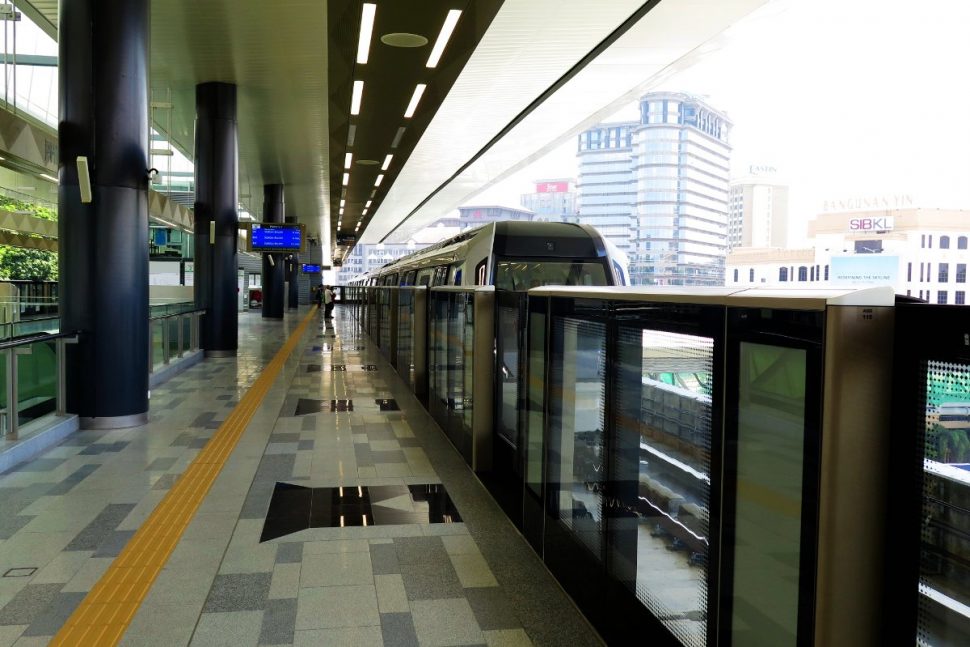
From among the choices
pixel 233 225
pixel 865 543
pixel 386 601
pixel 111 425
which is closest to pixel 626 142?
pixel 233 225

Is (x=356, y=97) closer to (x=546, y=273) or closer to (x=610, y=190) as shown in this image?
(x=546, y=273)

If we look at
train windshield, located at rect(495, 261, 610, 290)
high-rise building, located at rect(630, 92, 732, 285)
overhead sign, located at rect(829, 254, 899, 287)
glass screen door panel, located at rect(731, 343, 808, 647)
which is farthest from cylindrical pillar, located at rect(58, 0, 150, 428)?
glass screen door panel, located at rect(731, 343, 808, 647)

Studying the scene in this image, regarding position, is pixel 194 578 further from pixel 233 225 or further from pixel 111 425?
pixel 233 225

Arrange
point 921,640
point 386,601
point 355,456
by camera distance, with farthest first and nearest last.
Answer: point 355,456
point 386,601
point 921,640

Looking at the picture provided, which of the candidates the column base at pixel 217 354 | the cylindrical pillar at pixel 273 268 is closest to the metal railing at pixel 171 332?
the column base at pixel 217 354

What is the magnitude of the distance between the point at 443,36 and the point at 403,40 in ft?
1.48

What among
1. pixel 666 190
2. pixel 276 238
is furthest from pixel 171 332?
pixel 276 238

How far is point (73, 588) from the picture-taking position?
3.88 m

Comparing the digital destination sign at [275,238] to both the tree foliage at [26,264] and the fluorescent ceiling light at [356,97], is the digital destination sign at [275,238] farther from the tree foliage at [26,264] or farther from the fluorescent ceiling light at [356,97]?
the tree foliage at [26,264]

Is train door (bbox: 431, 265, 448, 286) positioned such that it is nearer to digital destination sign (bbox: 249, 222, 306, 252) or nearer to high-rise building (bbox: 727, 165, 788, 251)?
high-rise building (bbox: 727, 165, 788, 251)

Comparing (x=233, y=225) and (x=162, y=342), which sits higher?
(x=233, y=225)

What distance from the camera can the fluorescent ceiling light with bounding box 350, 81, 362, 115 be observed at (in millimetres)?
10887

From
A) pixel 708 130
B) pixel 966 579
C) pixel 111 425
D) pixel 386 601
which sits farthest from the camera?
pixel 708 130

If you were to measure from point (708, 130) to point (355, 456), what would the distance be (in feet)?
22.6
